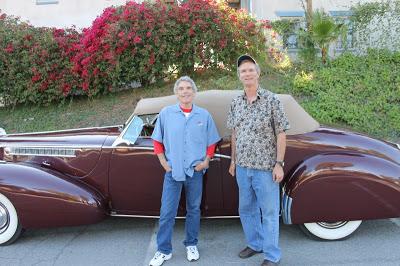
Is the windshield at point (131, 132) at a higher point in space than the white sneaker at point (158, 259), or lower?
higher

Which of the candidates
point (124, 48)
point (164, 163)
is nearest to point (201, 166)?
point (164, 163)

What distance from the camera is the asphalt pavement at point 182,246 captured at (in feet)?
13.0

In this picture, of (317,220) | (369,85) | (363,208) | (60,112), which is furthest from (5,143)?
(369,85)

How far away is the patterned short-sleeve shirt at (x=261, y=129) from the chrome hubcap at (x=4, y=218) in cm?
237

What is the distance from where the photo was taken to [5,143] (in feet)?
16.4

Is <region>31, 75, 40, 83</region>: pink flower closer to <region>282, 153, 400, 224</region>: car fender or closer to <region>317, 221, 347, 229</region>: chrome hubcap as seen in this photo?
<region>282, 153, 400, 224</region>: car fender

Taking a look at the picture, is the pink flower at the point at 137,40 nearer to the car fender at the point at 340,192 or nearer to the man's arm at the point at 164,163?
the man's arm at the point at 164,163

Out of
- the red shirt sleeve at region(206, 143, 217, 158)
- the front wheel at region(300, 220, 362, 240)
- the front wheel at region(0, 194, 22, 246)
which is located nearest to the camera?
the red shirt sleeve at region(206, 143, 217, 158)

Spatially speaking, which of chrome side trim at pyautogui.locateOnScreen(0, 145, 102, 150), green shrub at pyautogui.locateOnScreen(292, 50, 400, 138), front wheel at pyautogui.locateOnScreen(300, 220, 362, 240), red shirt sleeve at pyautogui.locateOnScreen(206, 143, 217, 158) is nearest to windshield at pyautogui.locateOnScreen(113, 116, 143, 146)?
chrome side trim at pyautogui.locateOnScreen(0, 145, 102, 150)

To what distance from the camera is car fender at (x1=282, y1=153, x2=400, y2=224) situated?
3.98m

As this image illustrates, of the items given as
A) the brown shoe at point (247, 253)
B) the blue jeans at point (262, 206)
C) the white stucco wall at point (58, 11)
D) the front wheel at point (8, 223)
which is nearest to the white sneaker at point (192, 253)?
the brown shoe at point (247, 253)

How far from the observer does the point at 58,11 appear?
46.8 feet

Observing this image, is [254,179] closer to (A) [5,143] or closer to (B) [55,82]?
(A) [5,143]

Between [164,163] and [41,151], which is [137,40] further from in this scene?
[164,163]
